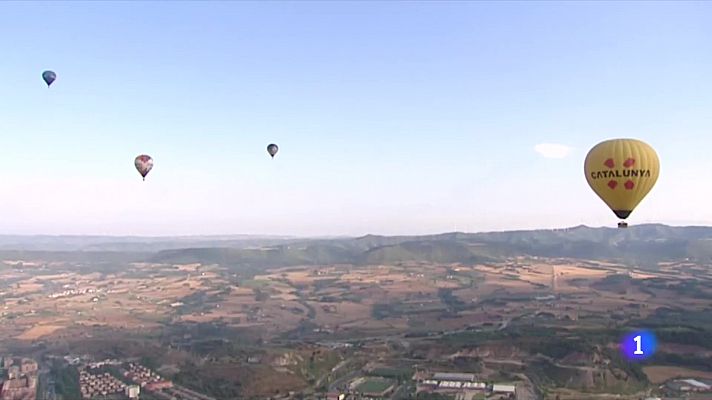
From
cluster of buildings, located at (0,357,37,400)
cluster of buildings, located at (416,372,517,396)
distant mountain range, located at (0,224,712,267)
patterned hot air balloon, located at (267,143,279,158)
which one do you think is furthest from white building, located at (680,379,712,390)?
distant mountain range, located at (0,224,712,267)

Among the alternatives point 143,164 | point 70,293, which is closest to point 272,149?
point 143,164

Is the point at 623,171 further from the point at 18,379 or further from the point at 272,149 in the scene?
the point at 18,379

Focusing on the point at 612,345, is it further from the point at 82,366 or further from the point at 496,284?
the point at 496,284

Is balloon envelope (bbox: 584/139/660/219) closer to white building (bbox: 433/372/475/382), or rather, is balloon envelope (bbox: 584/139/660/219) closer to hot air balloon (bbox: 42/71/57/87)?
white building (bbox: 433/372/475/382)

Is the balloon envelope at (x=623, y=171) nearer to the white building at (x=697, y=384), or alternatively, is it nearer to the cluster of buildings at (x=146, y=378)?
the white building at (x=697, y=384)

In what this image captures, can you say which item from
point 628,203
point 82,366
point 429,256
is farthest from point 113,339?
point 429,256

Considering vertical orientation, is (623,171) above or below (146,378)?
above
